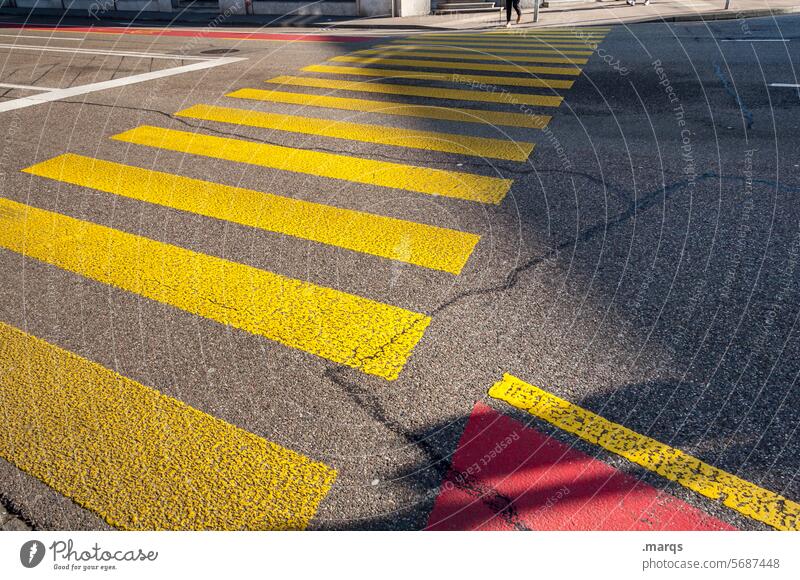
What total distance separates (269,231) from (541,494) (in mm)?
3121

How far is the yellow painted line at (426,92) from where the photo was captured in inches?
343

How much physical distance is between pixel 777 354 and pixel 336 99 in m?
7.09

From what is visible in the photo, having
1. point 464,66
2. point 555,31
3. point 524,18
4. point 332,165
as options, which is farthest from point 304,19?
point 332,165

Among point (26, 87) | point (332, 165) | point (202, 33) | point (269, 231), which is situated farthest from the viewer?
point (202, 33)

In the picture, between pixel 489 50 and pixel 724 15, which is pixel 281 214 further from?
pixel 724 15

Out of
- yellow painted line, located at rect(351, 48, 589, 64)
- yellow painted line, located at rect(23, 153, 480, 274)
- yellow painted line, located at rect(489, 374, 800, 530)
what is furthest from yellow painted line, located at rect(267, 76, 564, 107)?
yellow painted line, located at rect(489, 374, 800, 530)

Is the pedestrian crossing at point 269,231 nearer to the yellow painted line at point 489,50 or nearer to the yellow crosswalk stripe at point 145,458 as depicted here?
the yellow crosswalk stripe at point 145,458

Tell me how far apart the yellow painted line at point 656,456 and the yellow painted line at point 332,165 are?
2583mm

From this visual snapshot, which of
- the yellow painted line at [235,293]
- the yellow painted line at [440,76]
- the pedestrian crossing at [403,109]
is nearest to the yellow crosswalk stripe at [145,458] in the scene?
the yellow painted line at [235,293]

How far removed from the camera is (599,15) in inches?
796

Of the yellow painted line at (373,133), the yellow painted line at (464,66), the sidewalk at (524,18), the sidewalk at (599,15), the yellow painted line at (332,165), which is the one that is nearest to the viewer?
the yellow painted line at (332,165)

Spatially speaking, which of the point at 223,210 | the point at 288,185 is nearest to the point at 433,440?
the point at 223,210

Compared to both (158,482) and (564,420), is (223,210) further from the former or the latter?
(564,420)

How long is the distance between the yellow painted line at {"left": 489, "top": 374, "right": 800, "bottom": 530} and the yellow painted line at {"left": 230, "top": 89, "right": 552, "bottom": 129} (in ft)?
16.5
